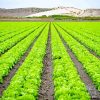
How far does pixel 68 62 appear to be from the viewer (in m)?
13.8

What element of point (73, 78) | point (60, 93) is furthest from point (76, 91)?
point (73, 78)

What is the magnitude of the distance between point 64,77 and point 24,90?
7.30 feet

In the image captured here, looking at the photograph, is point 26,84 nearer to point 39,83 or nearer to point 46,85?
point 39,83

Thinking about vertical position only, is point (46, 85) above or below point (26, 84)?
below

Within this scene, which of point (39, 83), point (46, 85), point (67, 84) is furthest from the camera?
point (46, 85)

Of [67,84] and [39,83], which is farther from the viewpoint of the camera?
[39,83]

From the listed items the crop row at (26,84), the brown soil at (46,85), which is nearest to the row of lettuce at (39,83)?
the crop row at (26,84)

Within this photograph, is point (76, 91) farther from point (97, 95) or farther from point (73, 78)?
point (73, 78)

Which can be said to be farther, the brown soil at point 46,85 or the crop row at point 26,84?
the brown soil at point 46,85

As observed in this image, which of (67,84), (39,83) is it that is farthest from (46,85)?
(67,84)

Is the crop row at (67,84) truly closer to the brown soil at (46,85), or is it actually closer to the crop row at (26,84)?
the brown soil at (46,85)

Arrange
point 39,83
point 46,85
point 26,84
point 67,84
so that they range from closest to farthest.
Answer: point 26,84, point 67,84, point 39,83, point 46,85

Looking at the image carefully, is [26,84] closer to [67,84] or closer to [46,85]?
[46,85]

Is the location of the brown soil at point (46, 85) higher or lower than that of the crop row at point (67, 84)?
lower
